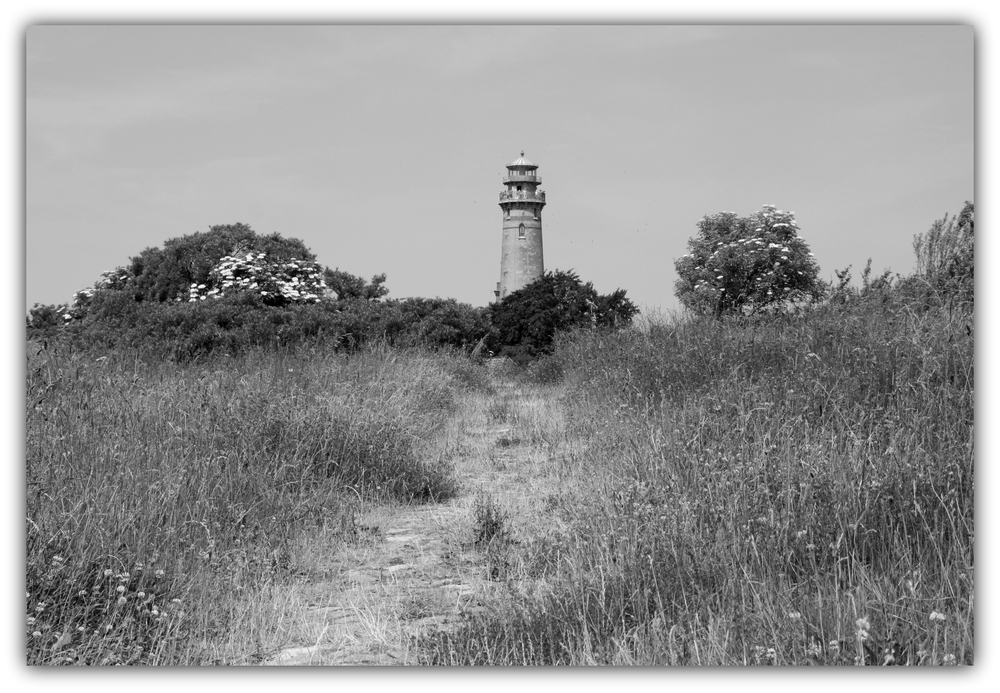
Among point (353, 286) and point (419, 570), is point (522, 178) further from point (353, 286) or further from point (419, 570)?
point (419, 570)

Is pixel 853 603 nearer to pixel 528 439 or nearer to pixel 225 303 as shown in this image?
pixel 528 439

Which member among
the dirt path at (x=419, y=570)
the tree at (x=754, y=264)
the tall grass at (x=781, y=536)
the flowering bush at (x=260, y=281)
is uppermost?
the tree at (x=754, y=264)

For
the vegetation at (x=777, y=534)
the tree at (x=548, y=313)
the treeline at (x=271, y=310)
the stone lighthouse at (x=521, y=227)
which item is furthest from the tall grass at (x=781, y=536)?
the stone lighthouse at (x=521, y=227)

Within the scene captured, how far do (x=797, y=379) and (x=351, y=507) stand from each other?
3.32 meters

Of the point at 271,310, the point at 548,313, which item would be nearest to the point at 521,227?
the point at 548,313

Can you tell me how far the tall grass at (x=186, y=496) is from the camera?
3586mm

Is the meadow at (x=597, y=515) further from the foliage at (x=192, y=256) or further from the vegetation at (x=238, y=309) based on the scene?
the foliage at (x=192, y=256)

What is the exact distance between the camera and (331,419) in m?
6.92

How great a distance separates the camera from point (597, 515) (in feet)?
16.0

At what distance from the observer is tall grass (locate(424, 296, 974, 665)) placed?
10.5 ft

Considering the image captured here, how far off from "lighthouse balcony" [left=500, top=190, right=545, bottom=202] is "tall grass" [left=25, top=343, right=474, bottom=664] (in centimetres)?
4746

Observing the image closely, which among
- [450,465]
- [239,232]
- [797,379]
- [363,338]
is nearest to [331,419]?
[450,465]

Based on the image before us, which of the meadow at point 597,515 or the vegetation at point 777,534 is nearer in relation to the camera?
the vegetation at point 777,534

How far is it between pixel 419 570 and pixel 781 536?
2011 mm
